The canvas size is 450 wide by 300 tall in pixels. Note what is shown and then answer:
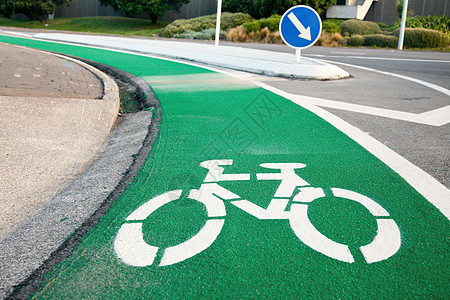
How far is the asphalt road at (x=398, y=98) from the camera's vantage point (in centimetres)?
462

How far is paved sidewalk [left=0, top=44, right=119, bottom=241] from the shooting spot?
143 inches

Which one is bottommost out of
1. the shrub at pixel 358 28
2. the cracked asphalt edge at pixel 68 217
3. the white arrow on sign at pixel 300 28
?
the cracked asphalt edge at pixel 68 217

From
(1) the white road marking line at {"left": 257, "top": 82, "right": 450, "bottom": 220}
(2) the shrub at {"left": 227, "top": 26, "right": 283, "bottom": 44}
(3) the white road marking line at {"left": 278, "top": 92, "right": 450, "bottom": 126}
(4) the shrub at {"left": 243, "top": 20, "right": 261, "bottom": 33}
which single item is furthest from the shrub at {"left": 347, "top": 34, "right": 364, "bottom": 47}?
(1) the white road marking line at {"left": 257, "top": 82, "right": 450, "bottom": 220}

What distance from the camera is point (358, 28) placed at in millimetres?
28969

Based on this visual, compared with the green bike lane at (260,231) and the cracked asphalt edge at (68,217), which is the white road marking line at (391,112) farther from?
the cracked asphalt edge at (68,217)

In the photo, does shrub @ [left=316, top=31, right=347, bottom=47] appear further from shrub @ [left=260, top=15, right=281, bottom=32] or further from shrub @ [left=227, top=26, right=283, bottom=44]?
shrub @ [left=260, top=15, right=281, bottom=32]

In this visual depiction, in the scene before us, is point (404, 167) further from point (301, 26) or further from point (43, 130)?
point (301, 26)

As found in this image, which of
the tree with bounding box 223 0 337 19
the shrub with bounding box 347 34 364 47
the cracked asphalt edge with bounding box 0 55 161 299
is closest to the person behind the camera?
the cracked asphalt edge with bounding box 0 55 161 299

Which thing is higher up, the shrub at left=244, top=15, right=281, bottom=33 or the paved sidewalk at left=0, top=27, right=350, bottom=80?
the shrub at left=244, top=15, right=281, bottom=33

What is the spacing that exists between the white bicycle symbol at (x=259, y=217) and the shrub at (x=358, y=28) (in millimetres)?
27459

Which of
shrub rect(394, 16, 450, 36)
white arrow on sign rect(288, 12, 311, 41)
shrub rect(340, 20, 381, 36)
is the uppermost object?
shrub rect(394, 16, 450, 36)

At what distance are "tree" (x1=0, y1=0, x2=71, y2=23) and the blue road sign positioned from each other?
1542 inches

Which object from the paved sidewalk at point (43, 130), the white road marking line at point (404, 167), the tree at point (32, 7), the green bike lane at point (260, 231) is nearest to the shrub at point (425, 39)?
the white road marking line at point (404, 167)

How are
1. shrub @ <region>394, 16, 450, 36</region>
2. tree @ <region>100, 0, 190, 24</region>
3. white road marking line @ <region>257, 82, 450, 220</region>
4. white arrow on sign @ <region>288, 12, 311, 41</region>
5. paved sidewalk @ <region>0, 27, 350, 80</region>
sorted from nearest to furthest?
white road marking line @ <region>257, 82, 450, 220</region>
white arrow on sign @ <region>288, 12, 311, 41</region>
paved sidewalk @ <region>0, 27, 350, 80</region>
shrub @ <region>394, 16, 450, 36</region>
tree @ <region>100, 0, 190, 24</region>
